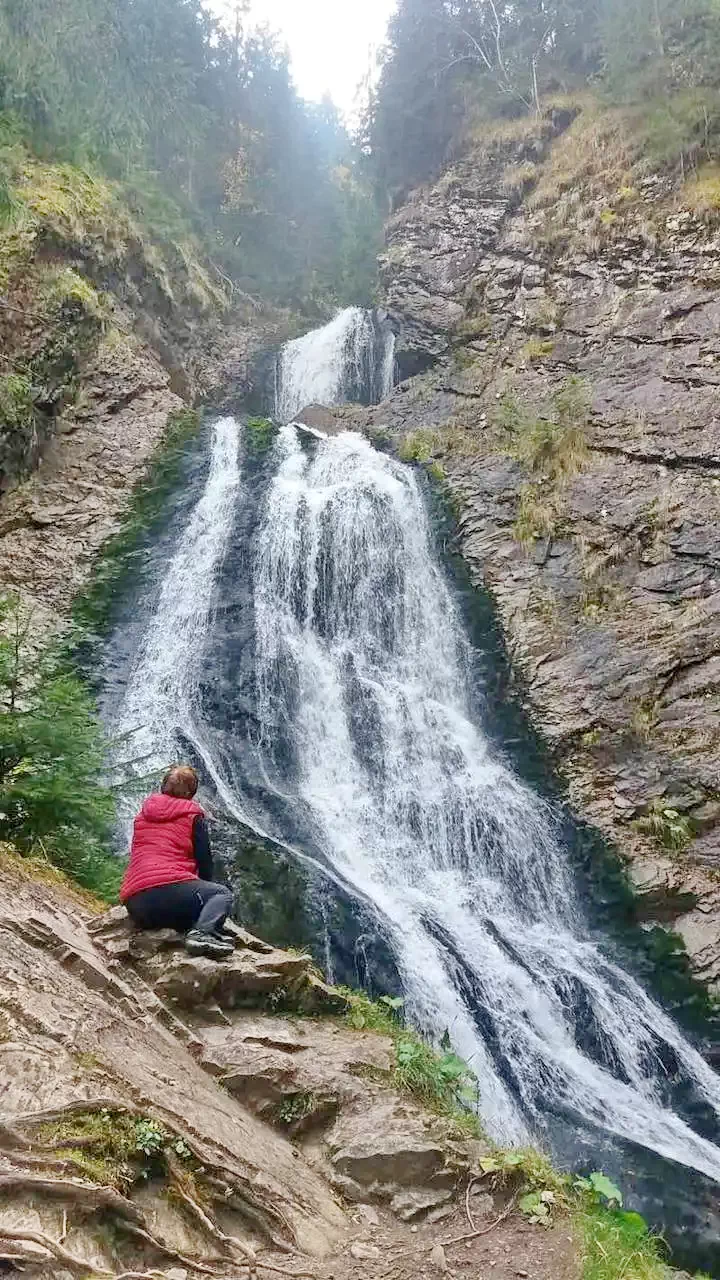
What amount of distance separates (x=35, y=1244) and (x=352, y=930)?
5.92 m

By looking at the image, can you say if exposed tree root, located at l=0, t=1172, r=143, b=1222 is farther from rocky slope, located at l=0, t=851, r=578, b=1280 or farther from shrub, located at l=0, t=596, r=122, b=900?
shrub, located at l=0, t=596, r=122, b=900

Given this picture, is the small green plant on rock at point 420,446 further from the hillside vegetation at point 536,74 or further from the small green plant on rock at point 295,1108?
the small green plant on rock at point 295,1108

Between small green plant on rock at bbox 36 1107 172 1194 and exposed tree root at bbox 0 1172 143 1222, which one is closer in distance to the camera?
exposed tree root at bbox 0 1172 143 1222

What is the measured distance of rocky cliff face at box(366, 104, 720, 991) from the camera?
10.2 m

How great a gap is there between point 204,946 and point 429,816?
18.5 feet

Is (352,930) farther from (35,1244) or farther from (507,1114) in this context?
(35,1244)

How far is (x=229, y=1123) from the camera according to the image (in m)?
3.63

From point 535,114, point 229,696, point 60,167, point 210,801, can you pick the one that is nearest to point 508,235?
point 535,114

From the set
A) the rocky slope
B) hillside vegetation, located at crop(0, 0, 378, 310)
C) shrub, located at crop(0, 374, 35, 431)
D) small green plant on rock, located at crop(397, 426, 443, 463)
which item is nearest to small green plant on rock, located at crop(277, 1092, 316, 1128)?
the rocky slope

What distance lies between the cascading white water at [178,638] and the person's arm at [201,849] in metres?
4.19

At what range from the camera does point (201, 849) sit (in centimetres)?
491

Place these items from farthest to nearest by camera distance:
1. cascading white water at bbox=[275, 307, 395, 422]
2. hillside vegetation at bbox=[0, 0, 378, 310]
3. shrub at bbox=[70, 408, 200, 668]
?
cascading white water at bbox=[275, 307, 395, 422], hillside vegetation at bbox=[0, 0, 378, 310], shrub at bbox=[70, 408, 200, 668]

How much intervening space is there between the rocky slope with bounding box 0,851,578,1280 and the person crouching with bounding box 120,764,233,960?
0.13m

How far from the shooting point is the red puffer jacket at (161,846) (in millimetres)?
4652
